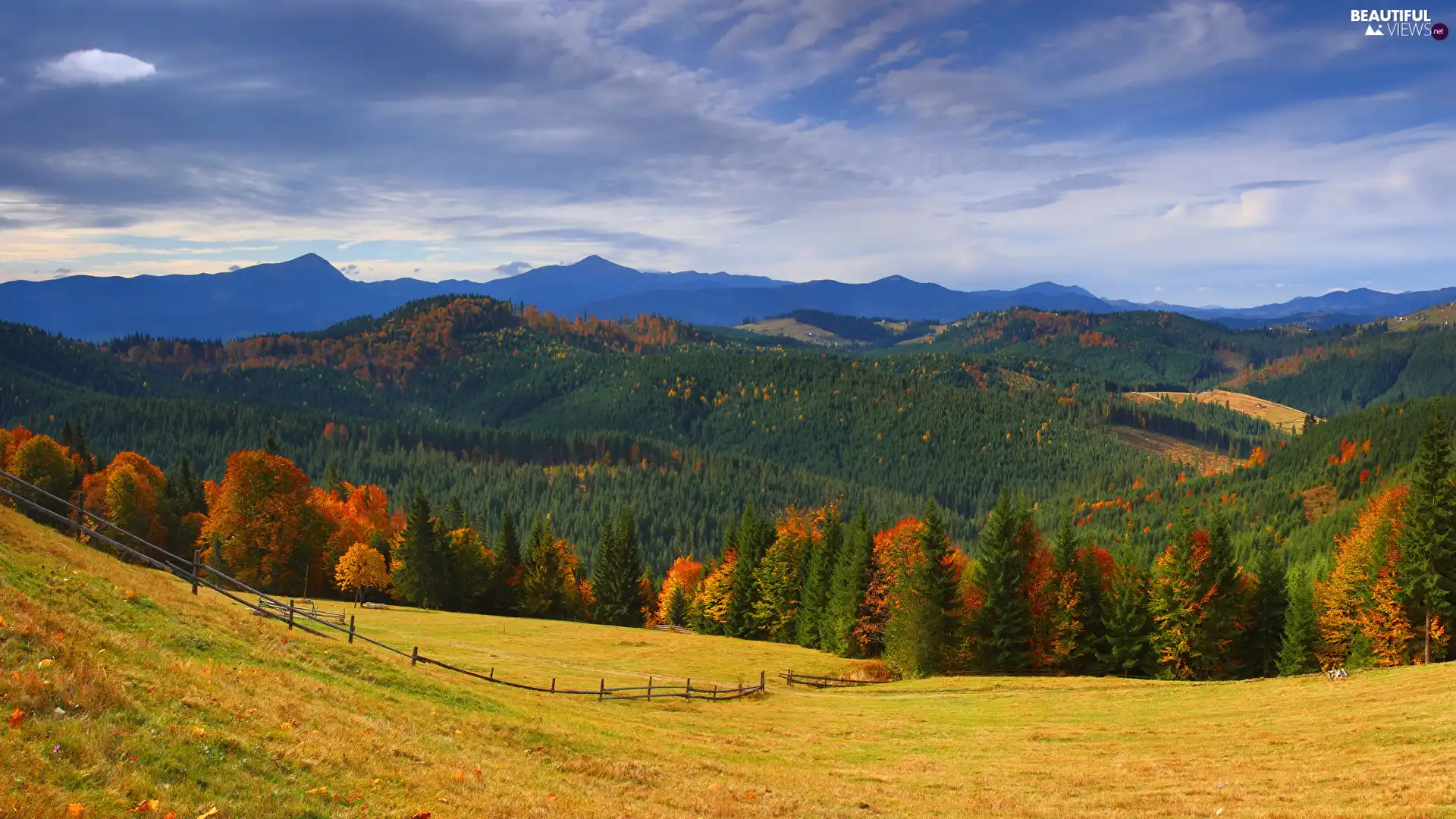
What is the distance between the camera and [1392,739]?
1160 inches

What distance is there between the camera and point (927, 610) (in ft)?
217

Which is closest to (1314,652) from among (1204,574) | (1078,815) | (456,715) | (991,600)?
(1204,574)

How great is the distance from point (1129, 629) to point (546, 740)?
2052 inches

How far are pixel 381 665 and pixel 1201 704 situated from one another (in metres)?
40.9

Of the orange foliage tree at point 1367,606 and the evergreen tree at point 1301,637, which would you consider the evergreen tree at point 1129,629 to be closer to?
the evergreen tree at point 1301,637

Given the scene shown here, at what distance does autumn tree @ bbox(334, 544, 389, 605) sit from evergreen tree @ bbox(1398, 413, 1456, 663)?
90918 millimetres

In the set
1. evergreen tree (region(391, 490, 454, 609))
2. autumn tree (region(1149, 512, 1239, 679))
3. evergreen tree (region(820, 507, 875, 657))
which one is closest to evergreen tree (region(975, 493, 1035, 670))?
autumn tree (region(1149, 512, 1239, 679))

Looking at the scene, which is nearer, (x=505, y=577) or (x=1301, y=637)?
(x=1301, y=637)

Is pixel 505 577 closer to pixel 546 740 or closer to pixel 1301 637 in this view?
pixel 546 740

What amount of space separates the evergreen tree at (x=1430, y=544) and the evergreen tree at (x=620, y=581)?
7631 cm

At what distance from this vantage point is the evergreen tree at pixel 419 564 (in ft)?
301

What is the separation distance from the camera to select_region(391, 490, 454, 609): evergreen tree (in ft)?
301

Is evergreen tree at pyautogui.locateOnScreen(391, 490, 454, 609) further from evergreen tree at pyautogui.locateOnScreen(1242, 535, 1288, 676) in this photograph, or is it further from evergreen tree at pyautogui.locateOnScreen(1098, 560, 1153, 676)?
evergreen tree at pyautogui.locateOnScreen(1242, 535, 1288, 676)

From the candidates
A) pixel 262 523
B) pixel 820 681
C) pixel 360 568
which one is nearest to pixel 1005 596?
pixel 820 681
